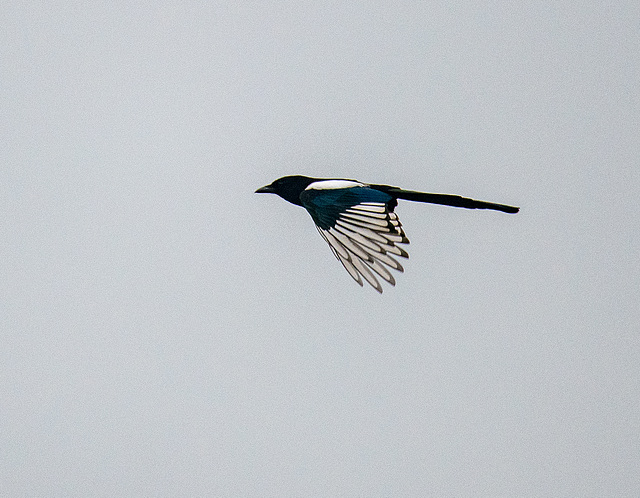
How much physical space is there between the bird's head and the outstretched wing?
0.41 m

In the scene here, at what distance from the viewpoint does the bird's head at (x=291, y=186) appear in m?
9.58

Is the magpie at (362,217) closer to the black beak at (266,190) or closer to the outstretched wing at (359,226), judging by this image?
the outstretched wing at (359,226)

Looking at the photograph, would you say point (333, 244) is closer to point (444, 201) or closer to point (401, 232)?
point (401, 232)

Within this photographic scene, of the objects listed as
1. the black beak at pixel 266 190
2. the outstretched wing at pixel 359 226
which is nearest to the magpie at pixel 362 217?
the outstretched wing at pixel 359 226

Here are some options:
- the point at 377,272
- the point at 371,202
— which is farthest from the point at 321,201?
the point at 377,272

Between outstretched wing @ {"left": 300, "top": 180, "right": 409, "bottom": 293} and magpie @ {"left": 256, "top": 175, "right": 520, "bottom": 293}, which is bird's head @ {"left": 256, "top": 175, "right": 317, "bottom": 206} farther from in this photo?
outstretched wing @ {"left": 300, "top": 180, "right": 409, "bottom": 293}

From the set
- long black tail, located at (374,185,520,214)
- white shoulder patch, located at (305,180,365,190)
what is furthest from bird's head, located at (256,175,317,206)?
long black tail, located at (374,185,520,214)

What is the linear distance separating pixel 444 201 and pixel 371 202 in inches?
26.6

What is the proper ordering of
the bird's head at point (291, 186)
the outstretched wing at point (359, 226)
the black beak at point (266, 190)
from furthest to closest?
the black beak at point (266, 190) < the bird's head at point (291, 186) < the outstretched wing at point (359, 226)

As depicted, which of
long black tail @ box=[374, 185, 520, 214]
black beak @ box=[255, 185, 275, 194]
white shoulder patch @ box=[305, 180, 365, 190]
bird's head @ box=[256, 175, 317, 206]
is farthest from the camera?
black beak @ box=[255, 185, 275, 194]

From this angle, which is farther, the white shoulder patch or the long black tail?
the long black tail

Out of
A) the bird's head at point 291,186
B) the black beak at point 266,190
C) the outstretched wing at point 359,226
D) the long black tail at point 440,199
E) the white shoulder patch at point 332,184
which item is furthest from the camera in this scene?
the black beak at point 266,190

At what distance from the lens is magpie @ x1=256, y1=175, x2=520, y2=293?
26.6 feet

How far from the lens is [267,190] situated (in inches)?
386
